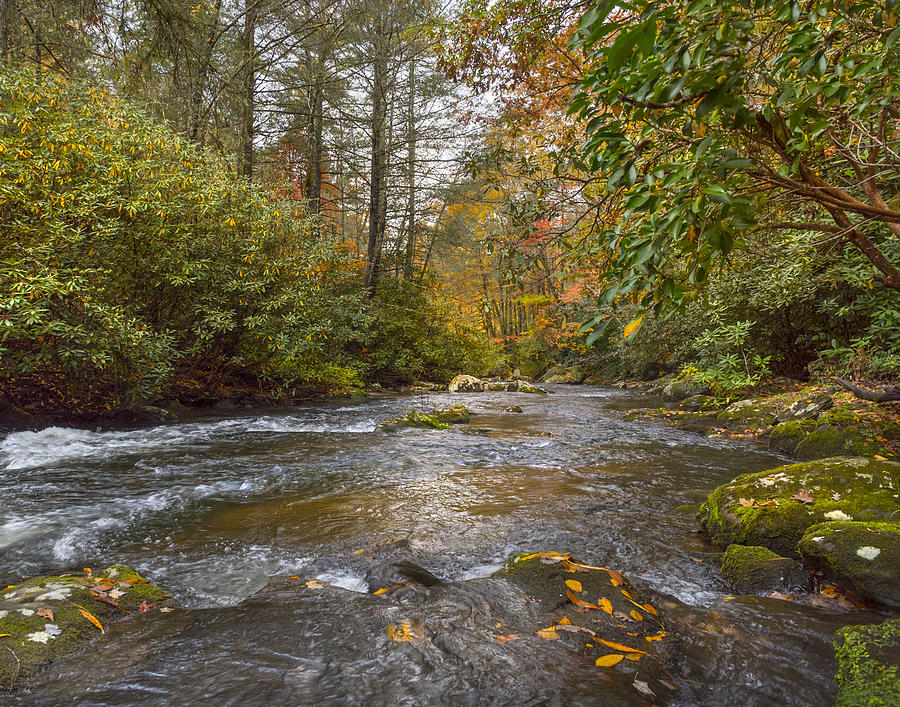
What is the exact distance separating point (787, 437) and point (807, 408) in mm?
1119

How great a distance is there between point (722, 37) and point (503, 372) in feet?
72.6

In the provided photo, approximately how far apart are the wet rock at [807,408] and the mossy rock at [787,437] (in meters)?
0.61

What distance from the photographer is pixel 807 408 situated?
21.9 feet

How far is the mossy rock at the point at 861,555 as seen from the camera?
243 centimetres

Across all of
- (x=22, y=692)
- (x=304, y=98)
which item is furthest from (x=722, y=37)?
(x=304, y=98)

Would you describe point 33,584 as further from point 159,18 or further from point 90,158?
point 90,158

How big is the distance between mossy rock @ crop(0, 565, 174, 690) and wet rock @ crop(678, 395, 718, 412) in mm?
9603

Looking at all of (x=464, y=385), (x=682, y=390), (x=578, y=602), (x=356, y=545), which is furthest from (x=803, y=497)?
(x=464, y=385)

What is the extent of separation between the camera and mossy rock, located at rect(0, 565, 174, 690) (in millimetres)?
1766

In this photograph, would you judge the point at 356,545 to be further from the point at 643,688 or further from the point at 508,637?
the point at 643,688

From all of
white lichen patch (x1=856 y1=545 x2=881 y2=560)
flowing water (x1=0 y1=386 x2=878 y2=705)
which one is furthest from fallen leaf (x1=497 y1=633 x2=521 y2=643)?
white lichen patch (x1=856 y1=545 x2=881 y2=560)

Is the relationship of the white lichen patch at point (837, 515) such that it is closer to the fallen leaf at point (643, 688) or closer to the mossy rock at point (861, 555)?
the mossy rock at point (861, 555)

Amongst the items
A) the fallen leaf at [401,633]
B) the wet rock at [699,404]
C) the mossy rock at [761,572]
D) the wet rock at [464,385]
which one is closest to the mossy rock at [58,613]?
the fallen leaf at [401,633]

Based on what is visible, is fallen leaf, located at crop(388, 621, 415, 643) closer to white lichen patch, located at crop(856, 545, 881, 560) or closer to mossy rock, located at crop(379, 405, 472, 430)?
white lichen patch, located at crop(856, 545, 881, 560)
